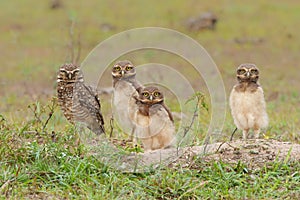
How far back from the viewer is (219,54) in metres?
15.6

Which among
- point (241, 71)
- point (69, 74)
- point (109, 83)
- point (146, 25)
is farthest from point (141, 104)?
point (146, 25)

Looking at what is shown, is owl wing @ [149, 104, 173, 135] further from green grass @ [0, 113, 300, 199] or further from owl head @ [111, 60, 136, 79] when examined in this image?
green grass @ [0, 113, 300, 199]

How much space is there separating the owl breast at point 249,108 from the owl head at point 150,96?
0.90m

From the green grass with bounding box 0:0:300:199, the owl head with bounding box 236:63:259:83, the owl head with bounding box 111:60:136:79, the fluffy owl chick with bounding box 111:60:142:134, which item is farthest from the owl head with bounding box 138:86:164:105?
the owl head with bounding box 236:63:259:83

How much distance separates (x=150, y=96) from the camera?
660cm

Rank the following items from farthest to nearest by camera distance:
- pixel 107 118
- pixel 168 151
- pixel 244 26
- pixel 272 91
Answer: pixel 244 26 → pixel 272 91 → pixel 107 118 → pixel 168 151

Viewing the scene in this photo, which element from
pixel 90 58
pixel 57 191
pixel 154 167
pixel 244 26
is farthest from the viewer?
pixel 244 26

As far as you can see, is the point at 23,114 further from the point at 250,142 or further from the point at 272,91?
the point at 272,91

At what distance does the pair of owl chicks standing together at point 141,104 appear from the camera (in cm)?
673

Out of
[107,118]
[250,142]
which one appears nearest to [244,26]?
[107,118]

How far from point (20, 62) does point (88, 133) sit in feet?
28.8

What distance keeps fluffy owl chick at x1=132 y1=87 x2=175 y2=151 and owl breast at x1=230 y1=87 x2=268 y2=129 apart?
2.53 ft

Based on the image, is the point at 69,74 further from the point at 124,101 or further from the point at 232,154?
the point at 232,154

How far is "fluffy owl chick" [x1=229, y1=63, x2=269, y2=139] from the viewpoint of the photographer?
6.82 metres
